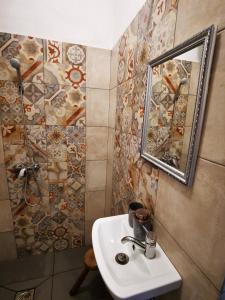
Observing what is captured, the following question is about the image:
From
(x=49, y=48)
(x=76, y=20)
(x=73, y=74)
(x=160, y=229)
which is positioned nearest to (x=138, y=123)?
(x=160, y=229)

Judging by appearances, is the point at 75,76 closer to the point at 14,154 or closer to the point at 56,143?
the point at 56,143

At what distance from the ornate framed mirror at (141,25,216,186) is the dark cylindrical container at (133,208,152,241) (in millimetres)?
282

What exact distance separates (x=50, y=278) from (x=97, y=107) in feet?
5.31

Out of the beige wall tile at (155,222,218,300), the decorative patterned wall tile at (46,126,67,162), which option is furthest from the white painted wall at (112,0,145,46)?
the beige wall tile at (155,222,218,300)

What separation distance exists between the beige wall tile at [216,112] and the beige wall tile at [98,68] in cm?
117

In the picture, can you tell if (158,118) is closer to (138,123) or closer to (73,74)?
(138,123)

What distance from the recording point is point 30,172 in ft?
5.12

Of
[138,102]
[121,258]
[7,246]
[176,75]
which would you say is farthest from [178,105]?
[7,246]

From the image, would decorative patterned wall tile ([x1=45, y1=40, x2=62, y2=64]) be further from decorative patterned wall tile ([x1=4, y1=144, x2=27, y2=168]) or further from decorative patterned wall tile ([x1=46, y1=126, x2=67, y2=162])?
decorative patterned wall tile ([x1=4, y1=144, x2=27, y2=168])

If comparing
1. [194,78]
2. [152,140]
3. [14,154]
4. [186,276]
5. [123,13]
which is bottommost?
[186,276]

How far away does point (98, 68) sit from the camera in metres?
1.55

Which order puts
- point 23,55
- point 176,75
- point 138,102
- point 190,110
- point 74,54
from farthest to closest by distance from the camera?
point 74,54 < point 23,55 < point 138,102 < point 176,75 < point 190,110

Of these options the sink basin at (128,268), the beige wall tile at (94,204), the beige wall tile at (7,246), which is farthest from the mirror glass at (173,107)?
the beige wall tile at (7,246)

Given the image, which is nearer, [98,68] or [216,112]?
[216,112]
